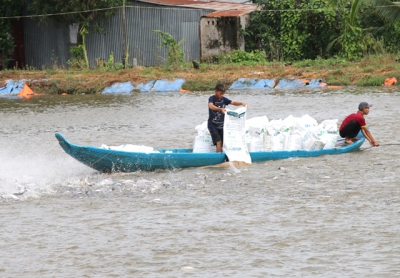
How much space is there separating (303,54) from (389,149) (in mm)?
17950

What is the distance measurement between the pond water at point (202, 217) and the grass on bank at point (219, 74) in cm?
1050

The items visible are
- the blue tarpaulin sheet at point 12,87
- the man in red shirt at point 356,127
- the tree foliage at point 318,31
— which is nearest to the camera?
the man in red shirt at point 356,127

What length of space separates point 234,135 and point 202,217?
287 cm

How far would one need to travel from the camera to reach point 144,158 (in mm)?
11422

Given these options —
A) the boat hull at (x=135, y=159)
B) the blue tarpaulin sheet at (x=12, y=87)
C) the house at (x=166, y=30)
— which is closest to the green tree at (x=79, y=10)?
the house at (x=166, y=30)

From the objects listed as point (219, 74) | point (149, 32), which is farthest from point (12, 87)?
point (219, 74)

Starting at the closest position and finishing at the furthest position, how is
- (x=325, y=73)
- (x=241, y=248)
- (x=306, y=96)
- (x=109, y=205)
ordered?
(x=241, y=248) < (x=109, y=205) < (x=306, y=96) < (x=325, y=73)

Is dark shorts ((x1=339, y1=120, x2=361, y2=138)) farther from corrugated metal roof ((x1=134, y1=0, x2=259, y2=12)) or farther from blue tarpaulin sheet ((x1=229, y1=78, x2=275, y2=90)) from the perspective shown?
corrugated metal roof ((x1=134, y1=0, x2=259, y2=12))

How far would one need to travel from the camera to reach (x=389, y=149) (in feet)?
43.2

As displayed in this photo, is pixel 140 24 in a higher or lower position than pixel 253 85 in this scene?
higher

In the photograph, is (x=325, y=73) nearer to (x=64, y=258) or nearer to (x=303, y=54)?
(x=303, y=54)

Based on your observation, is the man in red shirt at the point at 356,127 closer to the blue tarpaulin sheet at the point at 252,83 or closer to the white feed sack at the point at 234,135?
the white feed sack at the point at 234,135

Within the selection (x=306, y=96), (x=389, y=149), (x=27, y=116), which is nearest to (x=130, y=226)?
(x=389, y=149)

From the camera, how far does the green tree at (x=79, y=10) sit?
30.2 metres
